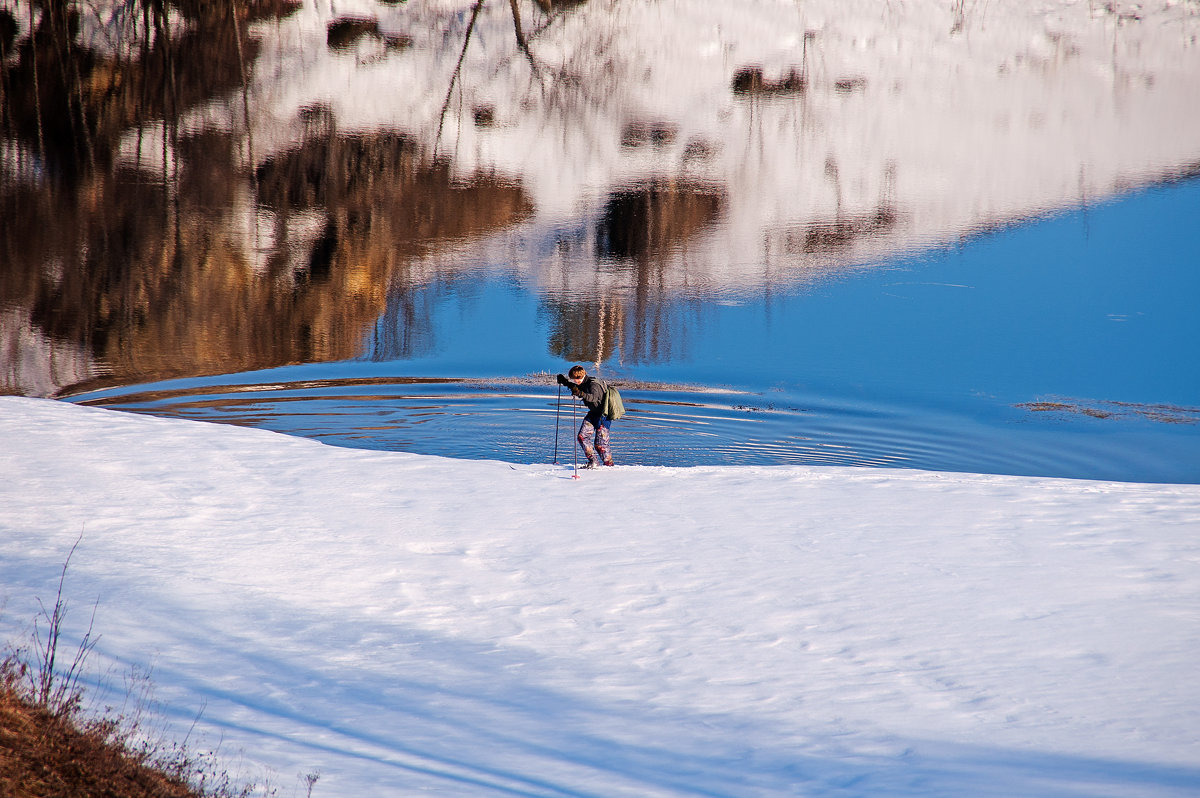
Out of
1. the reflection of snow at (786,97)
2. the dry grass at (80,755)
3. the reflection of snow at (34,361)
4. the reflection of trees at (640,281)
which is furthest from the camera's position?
the reflection of snow at (786,97)

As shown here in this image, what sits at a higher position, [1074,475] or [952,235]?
[952,235]

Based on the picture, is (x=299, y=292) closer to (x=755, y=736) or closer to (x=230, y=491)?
(x=230, y=491)

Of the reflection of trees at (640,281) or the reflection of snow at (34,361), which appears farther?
the reflection of trees at (640,281)

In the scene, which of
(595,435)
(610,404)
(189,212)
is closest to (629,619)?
(610,404)

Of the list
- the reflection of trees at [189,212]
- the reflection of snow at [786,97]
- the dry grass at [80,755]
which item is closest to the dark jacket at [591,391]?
the dry grass at [80,755]

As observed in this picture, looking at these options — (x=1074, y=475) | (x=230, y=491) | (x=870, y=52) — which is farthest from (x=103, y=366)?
(x=870, y=52)

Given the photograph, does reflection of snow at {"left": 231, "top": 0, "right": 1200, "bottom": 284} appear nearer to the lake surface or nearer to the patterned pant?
the lake surface

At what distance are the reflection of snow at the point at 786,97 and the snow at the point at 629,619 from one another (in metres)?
30.9

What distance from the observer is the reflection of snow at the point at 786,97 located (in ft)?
139

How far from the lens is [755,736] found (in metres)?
6.16

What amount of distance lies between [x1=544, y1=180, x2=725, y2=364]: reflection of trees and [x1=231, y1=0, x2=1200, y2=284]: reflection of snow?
97 cm

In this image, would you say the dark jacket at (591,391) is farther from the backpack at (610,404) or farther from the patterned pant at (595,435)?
the patterned pant at (595,435)

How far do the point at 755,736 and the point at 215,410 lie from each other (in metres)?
13.4

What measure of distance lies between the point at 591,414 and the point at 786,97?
37249 millimetres
